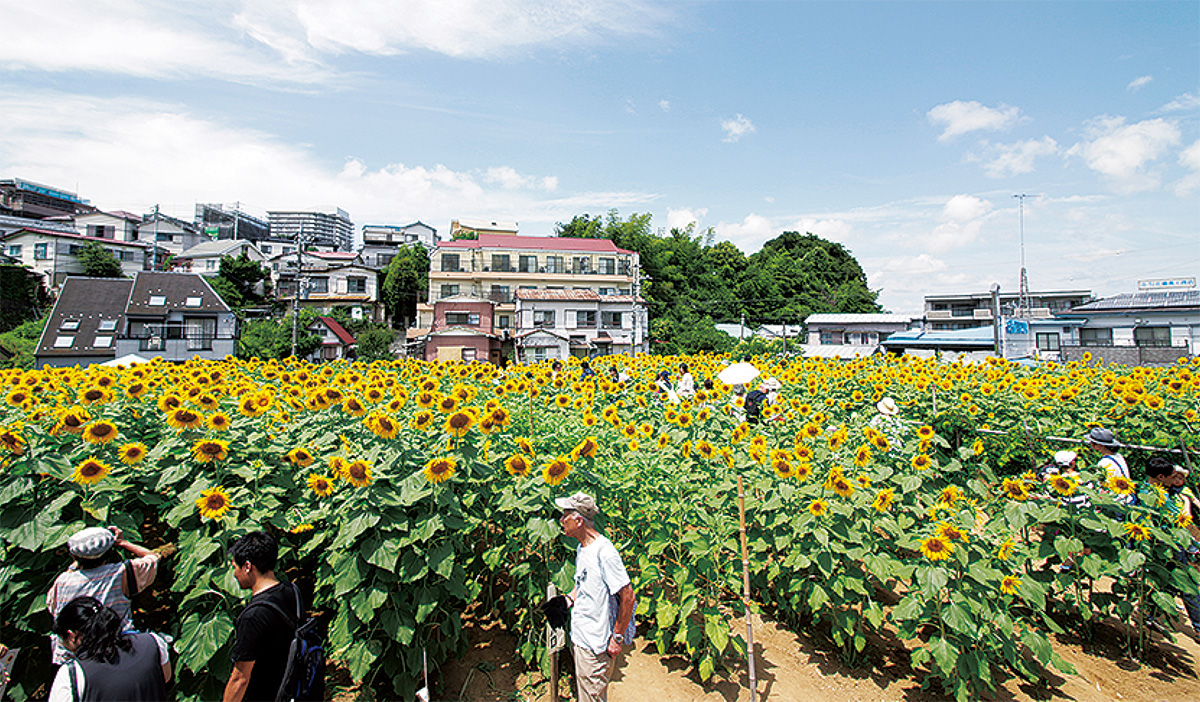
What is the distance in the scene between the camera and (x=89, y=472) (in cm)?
304

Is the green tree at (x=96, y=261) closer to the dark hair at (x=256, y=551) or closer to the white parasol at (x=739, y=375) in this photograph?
the white parasol at (x=739, y=375)

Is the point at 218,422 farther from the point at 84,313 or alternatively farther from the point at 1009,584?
the point at 84,313

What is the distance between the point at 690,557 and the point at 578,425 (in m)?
1.63

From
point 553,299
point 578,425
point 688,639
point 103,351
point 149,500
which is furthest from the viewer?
point 553,299

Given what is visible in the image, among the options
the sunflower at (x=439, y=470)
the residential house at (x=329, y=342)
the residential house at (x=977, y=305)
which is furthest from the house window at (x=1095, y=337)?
the residential house at (x=329, y=342)

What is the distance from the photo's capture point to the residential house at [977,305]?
4678 centimetres

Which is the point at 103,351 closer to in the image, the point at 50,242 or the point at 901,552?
the point at 50,242

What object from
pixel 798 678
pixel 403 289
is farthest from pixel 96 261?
pixel 798 678

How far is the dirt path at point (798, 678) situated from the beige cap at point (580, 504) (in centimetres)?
135

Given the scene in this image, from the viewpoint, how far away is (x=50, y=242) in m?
38.3

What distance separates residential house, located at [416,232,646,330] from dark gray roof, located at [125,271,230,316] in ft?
39.5

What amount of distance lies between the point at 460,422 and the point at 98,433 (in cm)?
206

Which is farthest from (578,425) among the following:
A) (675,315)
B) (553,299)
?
(675,315)

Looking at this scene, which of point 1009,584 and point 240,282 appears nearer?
point 1009,584
